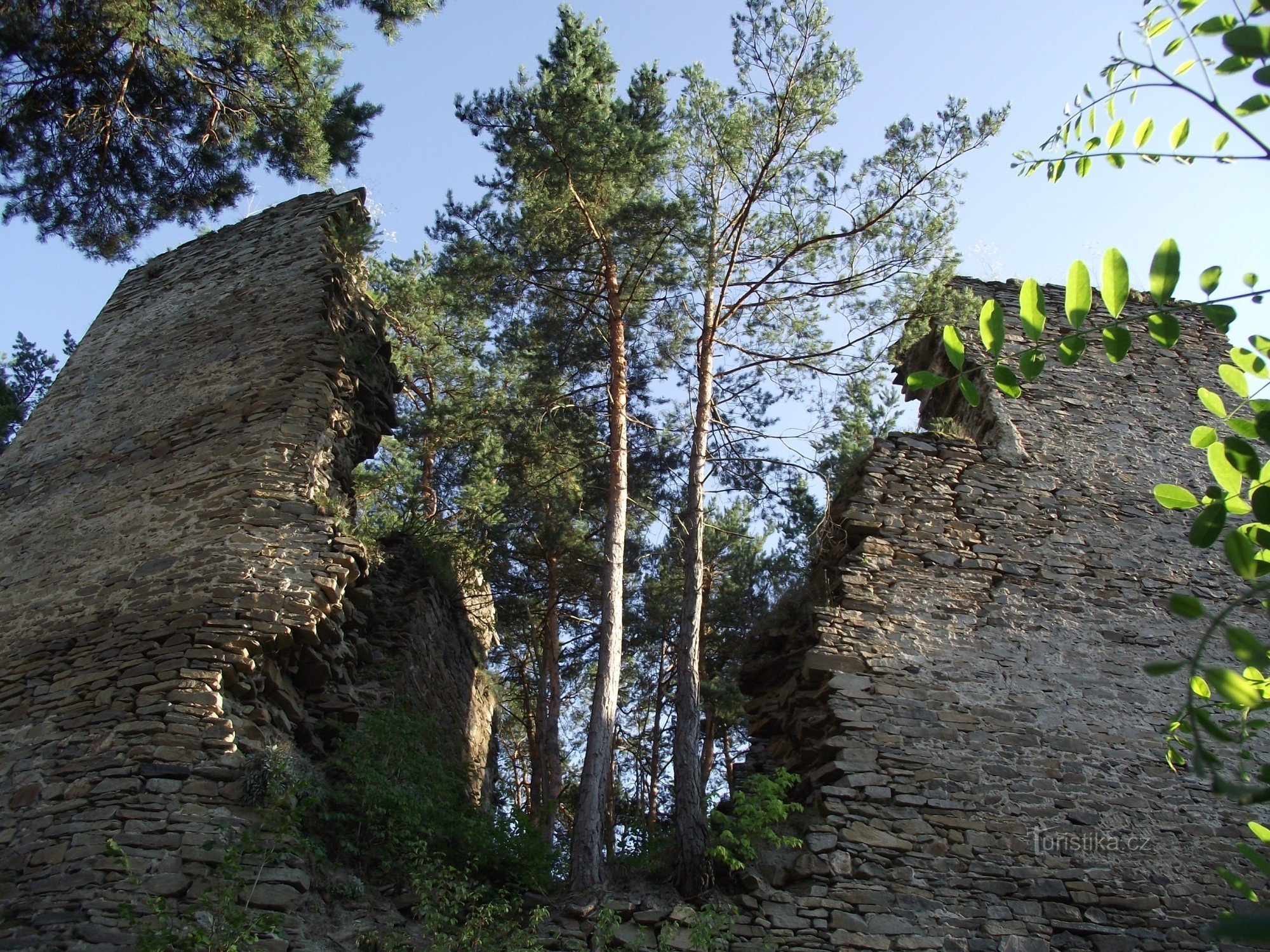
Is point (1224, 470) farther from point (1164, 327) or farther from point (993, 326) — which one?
point (993, 326)

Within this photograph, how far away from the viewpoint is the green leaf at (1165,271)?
7.83 ft

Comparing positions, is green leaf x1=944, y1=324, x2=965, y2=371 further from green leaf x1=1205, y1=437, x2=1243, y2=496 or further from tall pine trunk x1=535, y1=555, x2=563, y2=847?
tall pine trunk x1=535, y1=555, x2=563, y2=847

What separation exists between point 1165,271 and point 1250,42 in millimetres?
512

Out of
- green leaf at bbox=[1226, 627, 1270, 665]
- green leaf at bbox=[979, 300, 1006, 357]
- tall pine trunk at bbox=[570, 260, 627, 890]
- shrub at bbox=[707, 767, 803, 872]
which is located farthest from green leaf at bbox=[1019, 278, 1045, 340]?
tall pine trunk at bbox=[570, 260, 627, 890]

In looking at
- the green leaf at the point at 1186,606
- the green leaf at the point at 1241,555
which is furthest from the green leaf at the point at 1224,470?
the green leaf at the point at 1186,606

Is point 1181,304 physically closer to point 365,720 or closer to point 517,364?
point 517,364

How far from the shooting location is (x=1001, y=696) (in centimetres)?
709

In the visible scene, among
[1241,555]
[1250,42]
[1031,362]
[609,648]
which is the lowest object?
[1241,555]

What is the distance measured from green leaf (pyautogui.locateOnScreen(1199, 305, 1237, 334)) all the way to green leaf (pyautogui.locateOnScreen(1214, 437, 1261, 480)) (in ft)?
1.03

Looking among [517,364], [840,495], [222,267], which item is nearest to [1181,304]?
[840,495]

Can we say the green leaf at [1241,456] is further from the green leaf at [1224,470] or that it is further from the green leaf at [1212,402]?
the green leaf at [1212,402]

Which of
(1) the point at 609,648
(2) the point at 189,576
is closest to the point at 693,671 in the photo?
(1) the point at 609,648

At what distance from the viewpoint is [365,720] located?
700 centimetres

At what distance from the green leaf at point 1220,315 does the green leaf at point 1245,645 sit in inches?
38.7
